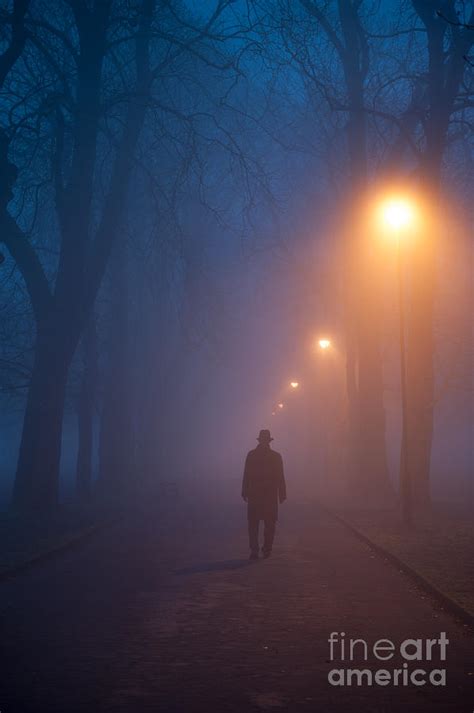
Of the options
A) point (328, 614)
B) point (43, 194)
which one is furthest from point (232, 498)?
point (328, 614)

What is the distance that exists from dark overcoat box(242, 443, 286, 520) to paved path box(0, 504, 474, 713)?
0.84m

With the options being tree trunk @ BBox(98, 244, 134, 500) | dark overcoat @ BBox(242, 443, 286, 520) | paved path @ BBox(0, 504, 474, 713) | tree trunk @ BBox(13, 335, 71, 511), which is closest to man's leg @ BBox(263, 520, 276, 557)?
dark overcoat @ BBox(242, 443, 286, 520)

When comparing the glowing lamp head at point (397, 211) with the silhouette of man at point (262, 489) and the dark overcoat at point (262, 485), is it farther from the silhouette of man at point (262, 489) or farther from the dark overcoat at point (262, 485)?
the dark overcoat at point (262, 485)

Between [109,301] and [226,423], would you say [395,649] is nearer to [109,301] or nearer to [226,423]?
[109,301]

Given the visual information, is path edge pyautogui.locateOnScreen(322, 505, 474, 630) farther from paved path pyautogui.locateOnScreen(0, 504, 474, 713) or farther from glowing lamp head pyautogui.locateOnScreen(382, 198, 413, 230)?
glowing lamp head pyautogui.locateOnScreen(382, 198, 413, 230)

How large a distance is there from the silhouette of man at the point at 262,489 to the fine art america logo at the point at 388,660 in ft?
22.6

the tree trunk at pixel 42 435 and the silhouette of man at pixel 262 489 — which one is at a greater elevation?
the tree trunk at pixel 42 435

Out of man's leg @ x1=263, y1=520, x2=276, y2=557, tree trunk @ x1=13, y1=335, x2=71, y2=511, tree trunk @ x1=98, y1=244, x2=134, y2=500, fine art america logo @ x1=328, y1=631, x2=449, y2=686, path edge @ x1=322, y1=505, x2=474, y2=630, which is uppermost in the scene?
tree trunk @ x1=98, y1=244, x2=134, y2=500

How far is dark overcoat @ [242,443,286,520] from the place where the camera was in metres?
16.2

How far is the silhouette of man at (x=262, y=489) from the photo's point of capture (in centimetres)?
1616

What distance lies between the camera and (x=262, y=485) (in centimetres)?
1622

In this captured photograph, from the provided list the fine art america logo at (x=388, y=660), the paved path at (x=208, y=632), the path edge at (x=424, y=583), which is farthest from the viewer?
the path edge at (x=424, y=583)

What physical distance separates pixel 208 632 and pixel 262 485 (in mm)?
6914

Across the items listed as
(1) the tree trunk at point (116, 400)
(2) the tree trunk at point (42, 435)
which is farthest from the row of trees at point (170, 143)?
(1) the tree trunk at point (116, 400)
